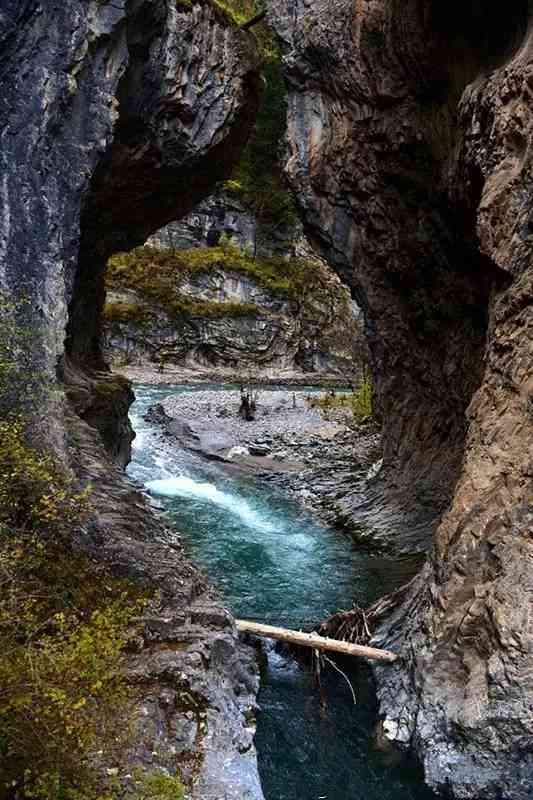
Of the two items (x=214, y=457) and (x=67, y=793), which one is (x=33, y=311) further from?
(x=214, y=457)

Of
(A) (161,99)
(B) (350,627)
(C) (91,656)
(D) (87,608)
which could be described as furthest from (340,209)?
(C) (91,656)

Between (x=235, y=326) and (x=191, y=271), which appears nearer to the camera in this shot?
(x=235, y=326)

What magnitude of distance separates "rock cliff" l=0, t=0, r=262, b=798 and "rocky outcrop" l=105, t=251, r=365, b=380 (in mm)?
35510

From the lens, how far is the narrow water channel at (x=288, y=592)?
23.8 feet

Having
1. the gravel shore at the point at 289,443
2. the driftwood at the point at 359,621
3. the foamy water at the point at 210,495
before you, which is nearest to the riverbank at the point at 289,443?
the gravel shore at the point at 289,443

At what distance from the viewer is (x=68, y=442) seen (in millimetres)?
9859

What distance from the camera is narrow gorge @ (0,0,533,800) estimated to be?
6.51 m

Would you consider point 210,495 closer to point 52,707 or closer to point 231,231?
point 52,707

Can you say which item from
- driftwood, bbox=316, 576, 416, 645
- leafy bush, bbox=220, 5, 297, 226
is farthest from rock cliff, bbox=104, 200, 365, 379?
driftwood, bbox=316, 576, 416, 645

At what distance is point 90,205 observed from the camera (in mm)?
15383

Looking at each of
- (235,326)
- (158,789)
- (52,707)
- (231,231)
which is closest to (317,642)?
(158,789)

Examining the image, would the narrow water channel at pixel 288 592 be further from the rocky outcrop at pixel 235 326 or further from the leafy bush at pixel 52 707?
the rocky outcrop at pixel 235 326

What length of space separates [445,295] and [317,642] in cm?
842

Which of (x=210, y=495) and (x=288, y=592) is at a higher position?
(x=288, y=592)
